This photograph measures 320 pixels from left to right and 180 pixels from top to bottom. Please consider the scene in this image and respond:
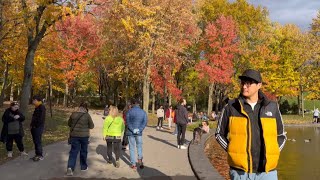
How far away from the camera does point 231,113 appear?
4.47 metres

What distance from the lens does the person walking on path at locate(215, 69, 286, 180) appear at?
14.1 ft

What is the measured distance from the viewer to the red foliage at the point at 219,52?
40.6 metres

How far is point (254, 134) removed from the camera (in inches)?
169

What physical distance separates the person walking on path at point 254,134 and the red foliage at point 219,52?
1427 inches

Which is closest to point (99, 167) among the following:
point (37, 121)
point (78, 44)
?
point (37, 121)

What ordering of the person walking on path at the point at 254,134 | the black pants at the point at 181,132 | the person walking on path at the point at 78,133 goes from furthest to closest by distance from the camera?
the black pants at the point at 181,132
the person walking on path at the point at 78,133
the person walking on path at the point at 254,134

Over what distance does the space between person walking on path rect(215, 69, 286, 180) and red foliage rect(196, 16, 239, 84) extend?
36249mm

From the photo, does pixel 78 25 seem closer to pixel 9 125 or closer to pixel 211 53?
pixel 211 53

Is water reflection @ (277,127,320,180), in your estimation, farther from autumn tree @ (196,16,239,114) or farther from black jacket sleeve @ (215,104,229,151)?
autumn tree @ (196,16,239,114)

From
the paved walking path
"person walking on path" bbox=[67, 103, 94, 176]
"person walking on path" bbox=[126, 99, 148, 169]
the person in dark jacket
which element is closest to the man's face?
the paved walking path

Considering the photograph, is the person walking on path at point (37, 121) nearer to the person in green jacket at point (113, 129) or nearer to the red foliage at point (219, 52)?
the person in green jacket at point (113, 129)

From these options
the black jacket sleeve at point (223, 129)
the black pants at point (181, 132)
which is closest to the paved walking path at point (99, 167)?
the black pants at point (181, 132)

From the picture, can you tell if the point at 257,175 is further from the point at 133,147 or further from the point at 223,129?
the point at 133,147

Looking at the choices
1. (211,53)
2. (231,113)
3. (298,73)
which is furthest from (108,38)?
(231,113)
